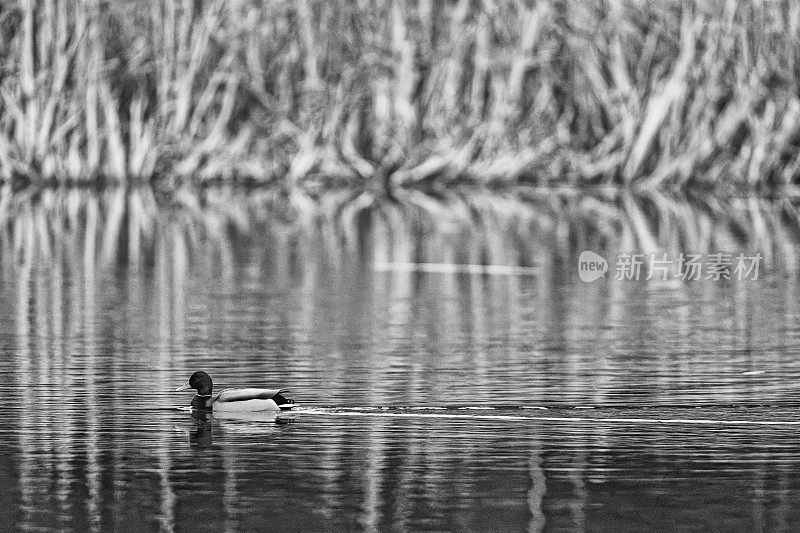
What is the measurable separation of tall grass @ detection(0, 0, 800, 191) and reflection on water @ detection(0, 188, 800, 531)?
17287 millimetres

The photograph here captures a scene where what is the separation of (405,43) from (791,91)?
673 cm

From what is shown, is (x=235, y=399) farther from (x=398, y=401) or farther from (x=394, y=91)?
(x=394, y=91)

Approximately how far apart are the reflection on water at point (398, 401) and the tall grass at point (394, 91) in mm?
17287

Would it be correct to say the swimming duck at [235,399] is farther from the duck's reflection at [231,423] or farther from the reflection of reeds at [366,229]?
the reflection of reeds at [366,229]

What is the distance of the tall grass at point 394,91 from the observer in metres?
37.1

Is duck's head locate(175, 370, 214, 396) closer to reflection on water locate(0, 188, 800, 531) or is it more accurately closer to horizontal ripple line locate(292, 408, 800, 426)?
reflection on water locate(0, 188, 800, 531)

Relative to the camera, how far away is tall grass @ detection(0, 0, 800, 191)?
37.1 metres

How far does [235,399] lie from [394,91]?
29010 mm

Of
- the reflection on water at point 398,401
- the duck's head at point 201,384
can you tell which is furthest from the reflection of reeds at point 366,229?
the duck's head at point 201,384

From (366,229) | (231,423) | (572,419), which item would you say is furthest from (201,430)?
(366,229)

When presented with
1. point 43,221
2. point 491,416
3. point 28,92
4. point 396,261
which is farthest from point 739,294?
point 28,92

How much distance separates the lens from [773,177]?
1528 inches

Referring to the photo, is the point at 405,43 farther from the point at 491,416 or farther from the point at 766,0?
the point at 491,416

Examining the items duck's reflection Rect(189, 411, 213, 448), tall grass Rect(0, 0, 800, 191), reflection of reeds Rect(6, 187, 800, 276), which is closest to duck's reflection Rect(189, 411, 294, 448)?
duck's reflection Rect(189, 411, 213, 448)
